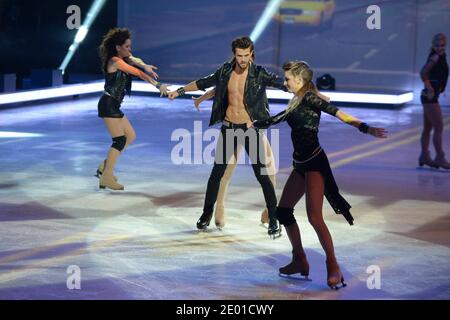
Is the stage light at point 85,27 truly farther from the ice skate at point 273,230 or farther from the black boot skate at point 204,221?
the ice skate at point 273,230

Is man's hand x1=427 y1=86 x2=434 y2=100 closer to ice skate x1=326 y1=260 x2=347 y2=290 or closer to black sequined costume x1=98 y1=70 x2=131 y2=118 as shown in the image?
black sequined costume x1=98 y1=70 x2=131 y2=118

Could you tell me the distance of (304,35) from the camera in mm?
20781

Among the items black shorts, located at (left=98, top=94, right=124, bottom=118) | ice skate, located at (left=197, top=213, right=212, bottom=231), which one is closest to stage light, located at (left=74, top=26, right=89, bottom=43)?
black shorts, located at (left=98, top=94, right=124, bottom=118)

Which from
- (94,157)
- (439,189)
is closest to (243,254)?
(439,189)

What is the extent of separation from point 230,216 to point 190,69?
1315 centimetres

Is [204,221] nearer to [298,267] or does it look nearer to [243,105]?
[243,105]

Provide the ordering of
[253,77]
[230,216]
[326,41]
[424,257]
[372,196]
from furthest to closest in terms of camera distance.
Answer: [326,41]
[372,196]
[230,216]
[253,77]
[424,257]

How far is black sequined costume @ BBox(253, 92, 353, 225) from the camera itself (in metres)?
6.75

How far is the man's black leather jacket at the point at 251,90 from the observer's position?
8203 mm

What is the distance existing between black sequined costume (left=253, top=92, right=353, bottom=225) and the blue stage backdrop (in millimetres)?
13262

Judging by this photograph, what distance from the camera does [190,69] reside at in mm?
21844

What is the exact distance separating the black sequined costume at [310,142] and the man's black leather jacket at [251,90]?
136 cm

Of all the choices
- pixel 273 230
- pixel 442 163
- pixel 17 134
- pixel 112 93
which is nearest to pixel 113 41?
pixel 112 93

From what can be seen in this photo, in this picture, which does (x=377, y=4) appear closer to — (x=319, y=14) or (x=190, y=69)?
(x=319, y=14)
